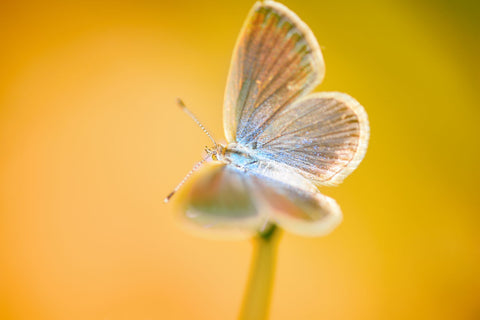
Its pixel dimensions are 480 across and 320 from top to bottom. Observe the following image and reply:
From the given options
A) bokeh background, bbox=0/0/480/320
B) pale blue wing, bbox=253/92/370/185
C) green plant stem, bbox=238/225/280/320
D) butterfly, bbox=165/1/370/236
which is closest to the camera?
green plant stem, bbox=238/225/280/320

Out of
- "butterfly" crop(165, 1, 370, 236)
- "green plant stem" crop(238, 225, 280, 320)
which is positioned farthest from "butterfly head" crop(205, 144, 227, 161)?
"green plant stem" crop(238, 225, 280, 320)

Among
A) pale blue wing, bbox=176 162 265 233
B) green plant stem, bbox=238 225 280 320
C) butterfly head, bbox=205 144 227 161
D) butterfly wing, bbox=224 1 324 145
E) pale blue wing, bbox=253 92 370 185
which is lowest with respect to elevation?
green plant stem, bbox=238 225 280 320

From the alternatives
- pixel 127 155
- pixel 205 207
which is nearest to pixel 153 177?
pixel 127 155

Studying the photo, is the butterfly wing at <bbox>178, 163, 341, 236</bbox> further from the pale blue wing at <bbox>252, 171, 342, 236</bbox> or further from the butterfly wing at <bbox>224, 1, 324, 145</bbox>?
the butterfly wing at <bbox>224, 1, 324, 145</bbox>

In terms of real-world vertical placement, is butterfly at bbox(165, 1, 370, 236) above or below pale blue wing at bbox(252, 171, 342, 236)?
above

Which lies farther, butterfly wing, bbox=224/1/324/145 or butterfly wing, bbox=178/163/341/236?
butterfly wing, bbox=224/1/324/145

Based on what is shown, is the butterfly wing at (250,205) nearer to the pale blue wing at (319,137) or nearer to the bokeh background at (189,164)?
the pale blue wing at (319,137)

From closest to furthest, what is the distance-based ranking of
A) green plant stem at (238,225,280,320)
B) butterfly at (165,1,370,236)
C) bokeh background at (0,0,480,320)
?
green plant stem at (238,225,280,320) < butterfly at (165,1,370,236) < bokeh background at (0,0,480,320)

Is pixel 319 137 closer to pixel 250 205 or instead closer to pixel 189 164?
pixel 250 205
